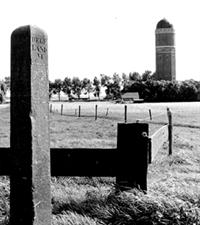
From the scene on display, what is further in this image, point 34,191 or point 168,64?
point 168,64

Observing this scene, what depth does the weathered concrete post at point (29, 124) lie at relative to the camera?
326cm

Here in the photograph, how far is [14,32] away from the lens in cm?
333

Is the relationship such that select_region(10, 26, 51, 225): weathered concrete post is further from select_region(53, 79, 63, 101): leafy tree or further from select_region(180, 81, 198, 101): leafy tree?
select_region(53, 79, 63, 101): leafy tree

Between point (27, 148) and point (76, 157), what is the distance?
822mm

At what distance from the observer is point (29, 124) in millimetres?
3289

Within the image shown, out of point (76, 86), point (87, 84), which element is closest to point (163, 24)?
point (87, 84)

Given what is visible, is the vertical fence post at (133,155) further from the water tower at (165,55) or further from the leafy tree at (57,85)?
the leafy tree at (57,85)

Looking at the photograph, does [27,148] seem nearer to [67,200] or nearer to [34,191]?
[34,191]

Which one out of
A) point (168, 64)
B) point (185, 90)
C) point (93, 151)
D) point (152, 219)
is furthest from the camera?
point (168, 64)

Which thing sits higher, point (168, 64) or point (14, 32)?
point (168, 64)

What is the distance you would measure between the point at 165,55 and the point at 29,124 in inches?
5610

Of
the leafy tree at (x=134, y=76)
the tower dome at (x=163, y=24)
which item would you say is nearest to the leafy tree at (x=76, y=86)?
the leafy tree at (x=134, y=76)

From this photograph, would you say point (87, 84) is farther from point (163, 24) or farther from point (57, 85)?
point (163, 24)

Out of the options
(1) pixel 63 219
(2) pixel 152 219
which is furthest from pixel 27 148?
(2) pixel 152 219
